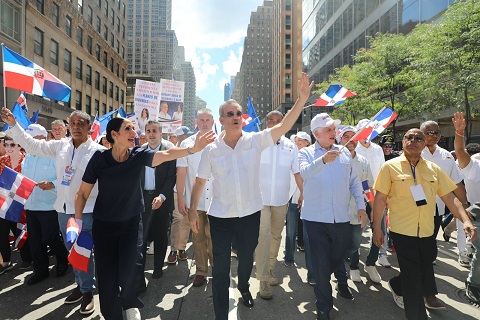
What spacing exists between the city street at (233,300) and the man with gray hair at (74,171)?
0.77ft

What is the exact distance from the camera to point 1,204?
452 centimetres

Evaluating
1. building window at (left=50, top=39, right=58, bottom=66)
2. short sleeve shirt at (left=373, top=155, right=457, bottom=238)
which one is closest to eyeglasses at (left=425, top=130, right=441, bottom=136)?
short sleeve shirt at (left=373, top=155, right=457, bottom=238)

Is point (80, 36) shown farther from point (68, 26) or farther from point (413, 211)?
point (413, 211)

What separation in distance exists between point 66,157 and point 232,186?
2115 millimetres

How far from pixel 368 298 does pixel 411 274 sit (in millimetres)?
1000

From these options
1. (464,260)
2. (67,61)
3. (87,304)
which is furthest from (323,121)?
(67,61)

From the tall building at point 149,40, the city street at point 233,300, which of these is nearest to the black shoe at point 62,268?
the city street at point 233,300

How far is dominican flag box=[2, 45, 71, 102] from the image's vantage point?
14.5ft

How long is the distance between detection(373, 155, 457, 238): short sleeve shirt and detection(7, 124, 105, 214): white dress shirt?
339 cm

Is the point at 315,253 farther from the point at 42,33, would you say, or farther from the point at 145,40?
the point at 145,40

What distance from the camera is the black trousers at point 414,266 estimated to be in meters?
3.30

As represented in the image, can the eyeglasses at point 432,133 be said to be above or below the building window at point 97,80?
below

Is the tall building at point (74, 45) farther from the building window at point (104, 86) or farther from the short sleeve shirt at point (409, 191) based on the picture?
the short sleeve shirt at point (409, 191)

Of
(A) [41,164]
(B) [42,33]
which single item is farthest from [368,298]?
(B) [42,33]
